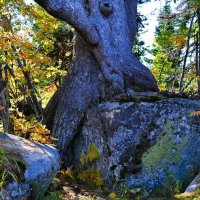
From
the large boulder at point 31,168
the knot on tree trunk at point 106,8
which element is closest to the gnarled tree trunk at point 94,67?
the knot on tree trunk at point 106,8

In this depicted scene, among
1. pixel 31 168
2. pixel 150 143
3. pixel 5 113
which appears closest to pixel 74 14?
pixel 5 113

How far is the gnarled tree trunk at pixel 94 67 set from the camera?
302 inches

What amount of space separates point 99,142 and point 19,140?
7.19 feet

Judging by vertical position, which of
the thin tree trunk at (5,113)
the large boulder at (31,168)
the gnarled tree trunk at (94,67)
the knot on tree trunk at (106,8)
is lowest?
the large boulder at (31,168)

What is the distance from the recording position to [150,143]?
6.29 metres

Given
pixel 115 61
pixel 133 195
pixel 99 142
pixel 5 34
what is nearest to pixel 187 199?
pixel 133 195

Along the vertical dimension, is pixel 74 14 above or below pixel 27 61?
above

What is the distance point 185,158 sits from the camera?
6289 millimetres

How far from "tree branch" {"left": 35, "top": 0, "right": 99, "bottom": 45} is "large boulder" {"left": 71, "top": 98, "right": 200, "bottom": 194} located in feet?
6.73

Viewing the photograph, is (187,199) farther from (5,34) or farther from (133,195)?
(5,34)

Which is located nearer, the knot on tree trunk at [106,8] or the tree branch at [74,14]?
the tree branch at [74,14]

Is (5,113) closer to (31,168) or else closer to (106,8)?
(31,168)

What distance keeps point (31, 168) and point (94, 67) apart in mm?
4359

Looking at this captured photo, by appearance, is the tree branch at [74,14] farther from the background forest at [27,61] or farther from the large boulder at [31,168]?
the large boulder at [31,168]
